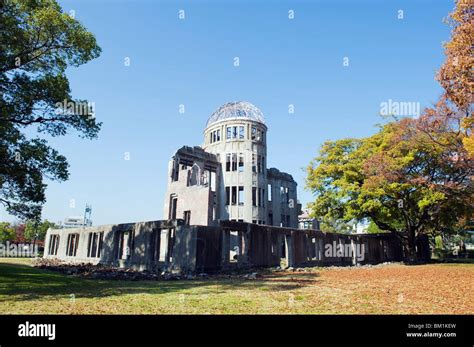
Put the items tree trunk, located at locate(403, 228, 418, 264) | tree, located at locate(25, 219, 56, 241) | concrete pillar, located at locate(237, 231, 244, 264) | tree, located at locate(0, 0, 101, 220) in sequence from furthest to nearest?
tree, located at locate(25, 219, 56, 241) < tree trunk, located at locate(403, 228, 418, 264) < concrete pillar, located at locate(237, 231, 244, 264) < tree, located at locate(0, 0, 101, 220)

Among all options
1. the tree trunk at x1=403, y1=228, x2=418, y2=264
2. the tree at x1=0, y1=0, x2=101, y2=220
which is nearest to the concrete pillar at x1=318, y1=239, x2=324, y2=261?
the tree trunk at x1=403, y1=228, x2=418, y2=264

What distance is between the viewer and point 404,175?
84.1 ft

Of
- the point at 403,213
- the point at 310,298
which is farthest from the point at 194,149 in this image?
the point at 310,298


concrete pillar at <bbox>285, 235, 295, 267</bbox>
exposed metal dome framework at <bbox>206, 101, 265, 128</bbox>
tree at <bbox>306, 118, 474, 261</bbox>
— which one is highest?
exposed metal dome framework at <bbox>206, 101, 265, 128</bbox>

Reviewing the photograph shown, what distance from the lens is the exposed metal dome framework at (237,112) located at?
4312 centimetres

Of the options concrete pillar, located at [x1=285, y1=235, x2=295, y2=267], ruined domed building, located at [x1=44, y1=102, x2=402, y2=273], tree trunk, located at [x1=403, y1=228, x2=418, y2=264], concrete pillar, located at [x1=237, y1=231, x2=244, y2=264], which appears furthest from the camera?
tree trunk, located at [x1=403, y1=228, x2=418, y2=264]

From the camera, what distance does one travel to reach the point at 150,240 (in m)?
22.5

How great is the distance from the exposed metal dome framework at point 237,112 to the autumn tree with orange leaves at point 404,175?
1437 centimetres

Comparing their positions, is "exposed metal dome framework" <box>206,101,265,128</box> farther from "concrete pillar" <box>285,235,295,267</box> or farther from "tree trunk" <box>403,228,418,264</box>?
"tree trunk" <box>403,228,418,264</box>

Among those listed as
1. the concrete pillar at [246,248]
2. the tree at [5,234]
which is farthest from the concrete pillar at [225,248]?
the tree at [5,234]

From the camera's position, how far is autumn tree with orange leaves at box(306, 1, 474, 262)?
23.2m

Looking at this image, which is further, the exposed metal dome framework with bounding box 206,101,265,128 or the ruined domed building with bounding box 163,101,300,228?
the exposed metal dome framework with bounding box 206,101,265,128

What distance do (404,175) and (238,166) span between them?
20.4 m

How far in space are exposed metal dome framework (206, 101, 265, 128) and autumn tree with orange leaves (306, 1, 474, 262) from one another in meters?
14.4
